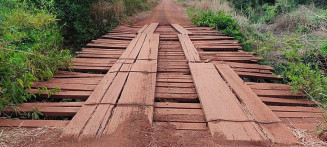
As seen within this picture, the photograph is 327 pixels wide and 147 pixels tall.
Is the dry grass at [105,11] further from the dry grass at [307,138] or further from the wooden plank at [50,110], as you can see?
the dry grass at [307,138]

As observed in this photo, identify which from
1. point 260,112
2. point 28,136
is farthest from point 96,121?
point 260,112

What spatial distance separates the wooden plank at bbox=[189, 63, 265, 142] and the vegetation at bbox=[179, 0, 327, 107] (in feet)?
2.96

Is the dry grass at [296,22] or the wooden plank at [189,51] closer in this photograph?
the wooden plank at [189,51]

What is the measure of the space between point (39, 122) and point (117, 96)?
73 cm

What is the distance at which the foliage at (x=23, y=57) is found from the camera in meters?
2.25

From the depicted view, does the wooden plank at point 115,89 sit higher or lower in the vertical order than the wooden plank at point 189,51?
lower

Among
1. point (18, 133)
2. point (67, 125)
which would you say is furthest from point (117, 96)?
point (18, 133)

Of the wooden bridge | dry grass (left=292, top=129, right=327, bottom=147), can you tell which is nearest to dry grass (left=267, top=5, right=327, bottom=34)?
the wooden bridge

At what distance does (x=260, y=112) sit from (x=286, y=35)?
539 centimetres

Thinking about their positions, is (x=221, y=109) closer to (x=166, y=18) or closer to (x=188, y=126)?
(x=188, y=126)

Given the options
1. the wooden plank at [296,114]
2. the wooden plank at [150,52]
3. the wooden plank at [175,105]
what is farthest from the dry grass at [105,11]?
the wooden plank at [296,114]

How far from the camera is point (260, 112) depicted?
7.08 ft

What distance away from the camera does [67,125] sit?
1867 mm

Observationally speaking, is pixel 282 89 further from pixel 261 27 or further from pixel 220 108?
pixel 261 27
